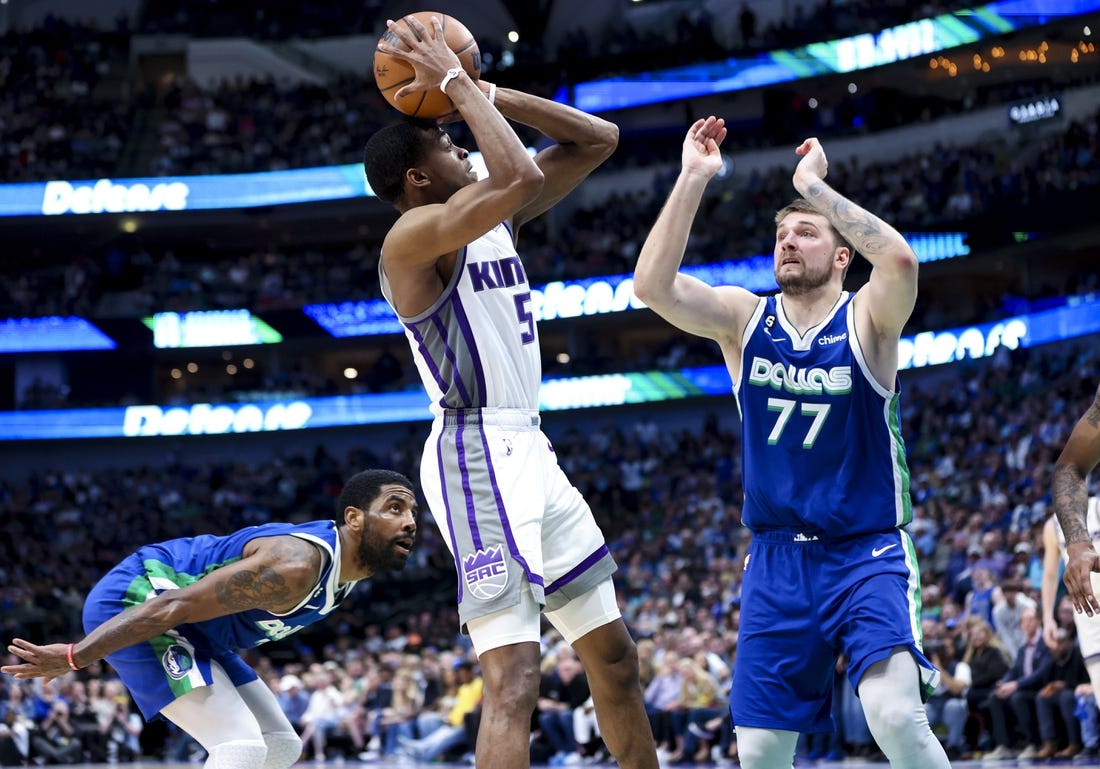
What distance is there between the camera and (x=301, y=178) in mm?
34500

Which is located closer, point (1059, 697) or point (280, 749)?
point (280, 749)

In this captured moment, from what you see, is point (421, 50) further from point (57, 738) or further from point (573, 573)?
point (57, 738)

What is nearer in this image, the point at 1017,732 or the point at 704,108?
the point at 1017,732

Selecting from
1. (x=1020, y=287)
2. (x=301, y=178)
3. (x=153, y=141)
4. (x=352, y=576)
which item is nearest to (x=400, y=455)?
(x=301, y=178)

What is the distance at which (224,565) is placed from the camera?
234 inches

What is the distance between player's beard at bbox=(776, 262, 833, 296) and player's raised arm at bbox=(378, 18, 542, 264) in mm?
1103

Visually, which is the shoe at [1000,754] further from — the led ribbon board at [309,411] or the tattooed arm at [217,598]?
the led ribbon board at [309,411]

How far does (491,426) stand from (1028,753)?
8833 mm

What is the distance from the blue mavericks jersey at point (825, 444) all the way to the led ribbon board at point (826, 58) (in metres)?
27.3

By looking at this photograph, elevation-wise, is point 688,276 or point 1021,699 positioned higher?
point 688,276

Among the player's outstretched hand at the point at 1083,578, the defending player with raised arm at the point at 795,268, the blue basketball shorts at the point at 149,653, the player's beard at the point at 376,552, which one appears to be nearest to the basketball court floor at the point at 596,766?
the player's outstretched hand at the point at 1083,578

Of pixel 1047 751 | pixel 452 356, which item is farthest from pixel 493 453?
pixel 1047 751

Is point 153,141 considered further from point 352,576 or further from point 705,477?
point 352,576

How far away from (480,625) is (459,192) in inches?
62.5
